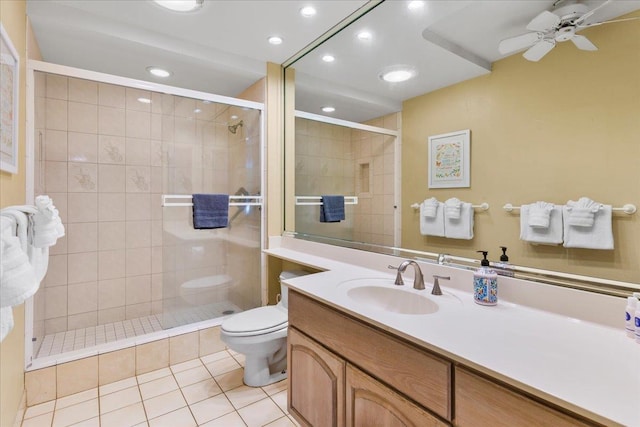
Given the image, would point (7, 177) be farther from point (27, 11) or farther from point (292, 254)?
point (292, 254)

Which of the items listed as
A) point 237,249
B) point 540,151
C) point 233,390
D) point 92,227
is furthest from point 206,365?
point 540,151

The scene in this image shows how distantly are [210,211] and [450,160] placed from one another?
1.77m

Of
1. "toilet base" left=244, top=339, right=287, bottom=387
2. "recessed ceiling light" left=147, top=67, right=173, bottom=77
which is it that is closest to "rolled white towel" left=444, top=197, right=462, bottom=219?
"toilet base" left=244, top=339, right=287, bottom=387

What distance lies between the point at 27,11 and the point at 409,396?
2.77m

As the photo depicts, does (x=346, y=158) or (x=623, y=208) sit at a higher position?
(x=346, y=158)

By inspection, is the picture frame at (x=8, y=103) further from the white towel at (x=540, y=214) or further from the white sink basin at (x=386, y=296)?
the white towel at (x=540, y=214)

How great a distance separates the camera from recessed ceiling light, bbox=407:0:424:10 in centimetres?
168

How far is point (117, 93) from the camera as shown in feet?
8.69

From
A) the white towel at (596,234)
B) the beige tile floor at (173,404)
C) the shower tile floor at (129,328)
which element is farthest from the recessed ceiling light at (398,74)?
the shower tile floor at (129,328)

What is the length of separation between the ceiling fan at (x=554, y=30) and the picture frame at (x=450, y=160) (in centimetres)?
39

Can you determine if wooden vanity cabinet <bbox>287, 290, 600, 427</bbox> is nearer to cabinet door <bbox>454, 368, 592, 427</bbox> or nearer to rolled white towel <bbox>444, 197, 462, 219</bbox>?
cabinet door <bbox>454, 368, 592, 427</bbox>

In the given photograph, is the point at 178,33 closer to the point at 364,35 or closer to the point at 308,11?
the point at 308,11

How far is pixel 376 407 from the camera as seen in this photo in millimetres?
1044

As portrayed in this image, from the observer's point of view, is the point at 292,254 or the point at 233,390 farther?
the point at 292,254
